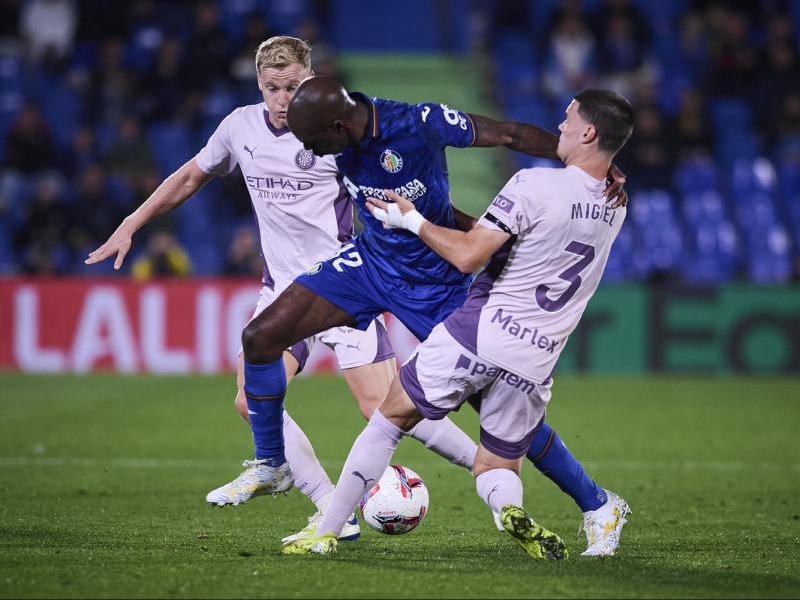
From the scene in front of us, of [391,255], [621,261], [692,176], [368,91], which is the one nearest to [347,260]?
[391,255]

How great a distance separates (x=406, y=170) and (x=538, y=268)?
81cm

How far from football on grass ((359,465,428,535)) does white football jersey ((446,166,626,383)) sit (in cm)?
129

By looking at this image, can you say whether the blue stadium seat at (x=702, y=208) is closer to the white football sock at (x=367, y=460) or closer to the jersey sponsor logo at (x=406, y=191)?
the jersey sponsor logo at (x=406, y=191)

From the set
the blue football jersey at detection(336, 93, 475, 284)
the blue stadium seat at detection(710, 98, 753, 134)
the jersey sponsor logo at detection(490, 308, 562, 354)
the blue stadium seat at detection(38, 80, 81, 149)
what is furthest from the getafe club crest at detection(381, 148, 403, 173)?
the blue stadium seat at detection(710, 98, 753, 134)

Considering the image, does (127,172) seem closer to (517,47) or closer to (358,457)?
(517,47)

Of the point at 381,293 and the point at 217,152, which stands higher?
the point at 217,152

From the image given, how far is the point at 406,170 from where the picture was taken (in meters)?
5.87

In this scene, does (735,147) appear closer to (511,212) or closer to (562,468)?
(562,468)

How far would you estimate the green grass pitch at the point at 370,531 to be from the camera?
521 cm

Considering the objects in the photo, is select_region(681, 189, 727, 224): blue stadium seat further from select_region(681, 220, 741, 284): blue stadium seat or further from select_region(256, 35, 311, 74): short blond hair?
select_region(256, 35, 311, 74): short blond hair

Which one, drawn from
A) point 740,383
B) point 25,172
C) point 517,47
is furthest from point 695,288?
point 25,172

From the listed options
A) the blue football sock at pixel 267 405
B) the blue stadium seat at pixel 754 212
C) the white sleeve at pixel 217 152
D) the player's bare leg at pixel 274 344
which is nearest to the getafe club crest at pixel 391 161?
the player's bare leg at pixel 274 344

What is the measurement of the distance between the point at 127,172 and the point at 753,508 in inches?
478

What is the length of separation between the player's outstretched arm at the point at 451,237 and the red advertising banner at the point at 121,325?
10.6 meters
